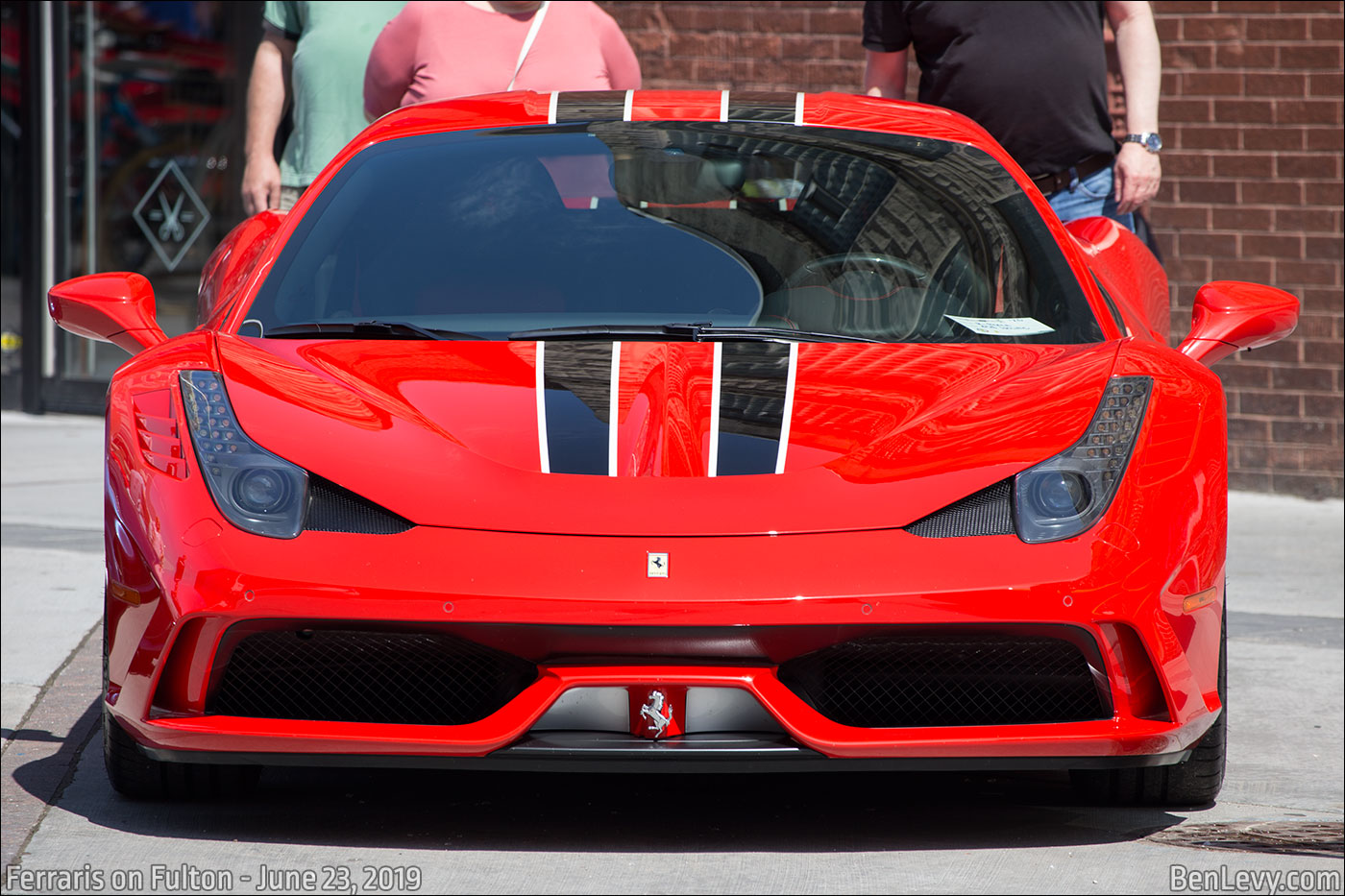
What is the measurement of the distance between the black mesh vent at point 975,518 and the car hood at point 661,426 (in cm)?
2

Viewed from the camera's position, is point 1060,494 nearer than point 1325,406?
Yes

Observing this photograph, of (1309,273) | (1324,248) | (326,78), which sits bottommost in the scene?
(1309,273)

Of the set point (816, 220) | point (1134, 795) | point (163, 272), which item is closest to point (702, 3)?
point (163, 272)

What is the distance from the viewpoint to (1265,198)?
7570 millimetres

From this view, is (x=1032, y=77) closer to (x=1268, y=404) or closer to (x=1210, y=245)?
(x=1210, y=245)

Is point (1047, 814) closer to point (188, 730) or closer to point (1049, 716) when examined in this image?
point (1049, 716)

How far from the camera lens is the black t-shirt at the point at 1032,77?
16.8 feet

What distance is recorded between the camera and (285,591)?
2771mm

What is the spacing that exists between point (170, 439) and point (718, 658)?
978 millimetres

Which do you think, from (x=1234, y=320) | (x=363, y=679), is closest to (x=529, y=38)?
(x=1234, y=320)

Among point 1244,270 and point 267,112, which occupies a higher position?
point 267,112

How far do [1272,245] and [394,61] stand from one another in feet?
13.2

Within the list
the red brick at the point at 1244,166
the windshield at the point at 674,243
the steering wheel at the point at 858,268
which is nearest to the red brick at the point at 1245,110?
the red brick at the point at 1244,166

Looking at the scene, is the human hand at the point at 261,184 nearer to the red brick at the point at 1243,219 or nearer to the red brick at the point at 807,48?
the red brick at the point at 807,48
